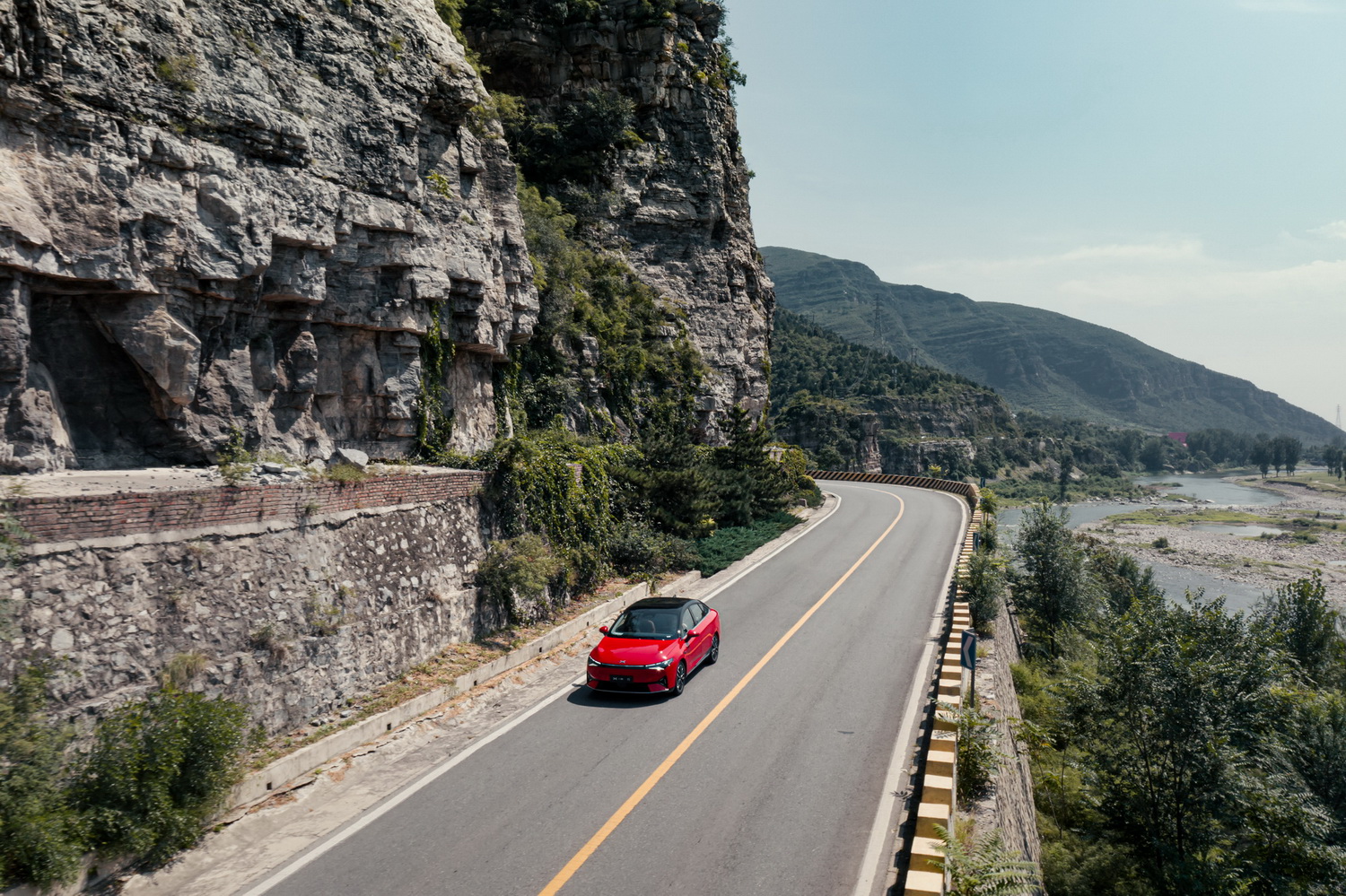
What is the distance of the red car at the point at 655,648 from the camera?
1210 centimetres

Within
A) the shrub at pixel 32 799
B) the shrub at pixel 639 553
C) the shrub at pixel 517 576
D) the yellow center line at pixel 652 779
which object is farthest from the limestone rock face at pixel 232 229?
the yellow center line at pixel 652 779

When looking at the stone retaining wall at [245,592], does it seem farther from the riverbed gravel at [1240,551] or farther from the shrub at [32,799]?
the riverbed gravel at [1240,551]

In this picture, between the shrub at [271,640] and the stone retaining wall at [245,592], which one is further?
the shrub at [271,640]

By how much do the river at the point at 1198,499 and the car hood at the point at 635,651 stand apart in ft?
41.8

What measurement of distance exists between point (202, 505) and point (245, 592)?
1352mm

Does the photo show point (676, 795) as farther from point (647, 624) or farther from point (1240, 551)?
point (1240, 551)

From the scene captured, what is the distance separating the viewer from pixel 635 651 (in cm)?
1247

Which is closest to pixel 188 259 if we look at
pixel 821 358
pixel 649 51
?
pixel 649 51

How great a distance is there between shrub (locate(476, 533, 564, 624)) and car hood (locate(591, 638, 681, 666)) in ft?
9.48

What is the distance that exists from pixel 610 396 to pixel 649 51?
18.4m

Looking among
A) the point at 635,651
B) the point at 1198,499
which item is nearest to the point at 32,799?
the point at 635,651

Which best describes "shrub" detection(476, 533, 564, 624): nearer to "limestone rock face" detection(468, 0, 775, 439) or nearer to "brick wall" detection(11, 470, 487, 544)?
"brick wall" detection(11, 470, 487, 544)

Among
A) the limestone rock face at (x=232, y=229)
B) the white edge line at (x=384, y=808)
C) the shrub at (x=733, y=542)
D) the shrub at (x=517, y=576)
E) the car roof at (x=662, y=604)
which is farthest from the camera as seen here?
the shrub at (x=733, y=542)

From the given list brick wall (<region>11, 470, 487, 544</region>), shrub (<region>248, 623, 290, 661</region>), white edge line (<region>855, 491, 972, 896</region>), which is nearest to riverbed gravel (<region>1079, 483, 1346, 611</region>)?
white edge line (<region>855, 491, 972, 896</region>)
